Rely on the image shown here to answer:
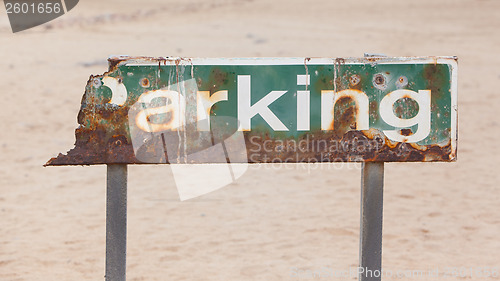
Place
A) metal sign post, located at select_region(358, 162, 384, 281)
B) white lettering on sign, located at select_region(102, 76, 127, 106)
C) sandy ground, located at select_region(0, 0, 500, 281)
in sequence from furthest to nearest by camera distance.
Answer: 1. sandy ground, located at select_region(0, 0, 500, 281)
2. metal sign post, located at select_region(358, 162, 384, 281)
3. white lettering on sign, located at select_region(102, 76, 127, 106)

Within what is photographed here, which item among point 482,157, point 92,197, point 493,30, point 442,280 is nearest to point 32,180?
point 92,197

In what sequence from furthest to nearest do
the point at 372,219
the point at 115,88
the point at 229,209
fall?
1. the point at 229,209
2. the point at 372,219
3. the point at 115,88

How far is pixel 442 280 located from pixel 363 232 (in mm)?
1703

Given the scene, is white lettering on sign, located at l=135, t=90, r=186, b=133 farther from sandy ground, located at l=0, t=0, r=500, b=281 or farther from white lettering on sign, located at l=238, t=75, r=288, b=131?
sandy ground, located at l=0, t=0, r=500, b=281

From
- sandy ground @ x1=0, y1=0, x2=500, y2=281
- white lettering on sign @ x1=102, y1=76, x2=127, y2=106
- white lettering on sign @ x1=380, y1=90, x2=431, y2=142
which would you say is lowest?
sandy ground @ x1=0, y1=0, x2=500, y2=281

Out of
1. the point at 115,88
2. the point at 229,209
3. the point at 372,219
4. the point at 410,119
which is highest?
the point at 115,88

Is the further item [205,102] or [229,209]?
[229,209]

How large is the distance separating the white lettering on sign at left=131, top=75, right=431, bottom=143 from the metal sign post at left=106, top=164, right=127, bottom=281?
0.69ft

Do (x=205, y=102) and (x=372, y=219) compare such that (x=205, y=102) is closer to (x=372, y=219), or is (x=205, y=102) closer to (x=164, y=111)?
(x=164, y=111)

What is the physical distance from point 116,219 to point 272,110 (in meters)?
0.72

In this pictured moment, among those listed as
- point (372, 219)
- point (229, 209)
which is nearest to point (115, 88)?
point (372, 219)

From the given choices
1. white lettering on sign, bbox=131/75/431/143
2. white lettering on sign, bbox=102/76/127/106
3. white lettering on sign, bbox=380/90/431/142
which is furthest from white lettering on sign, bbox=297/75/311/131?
white lettering on sign, bbox=102/76/127/106

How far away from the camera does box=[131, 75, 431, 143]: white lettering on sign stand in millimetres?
2758

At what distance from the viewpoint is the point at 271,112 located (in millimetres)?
2775
